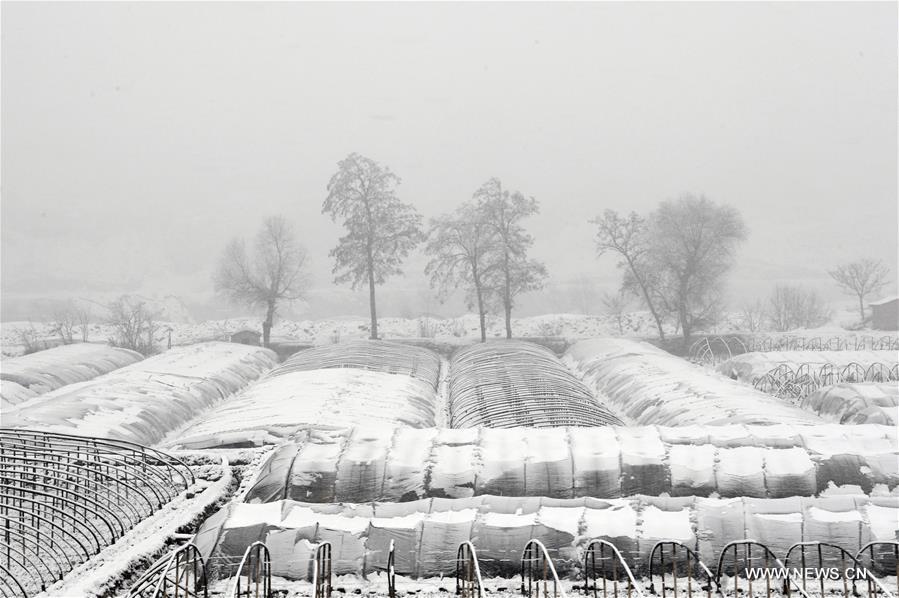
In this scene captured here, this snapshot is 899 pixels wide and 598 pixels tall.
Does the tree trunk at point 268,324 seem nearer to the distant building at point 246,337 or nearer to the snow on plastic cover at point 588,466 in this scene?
the distant building at point 246,337

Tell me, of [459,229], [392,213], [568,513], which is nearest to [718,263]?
[459,229]

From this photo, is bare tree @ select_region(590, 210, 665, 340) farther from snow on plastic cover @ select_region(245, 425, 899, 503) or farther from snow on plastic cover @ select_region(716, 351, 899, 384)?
snow on plastic cover @ select_region(245, 425, 899, 503)

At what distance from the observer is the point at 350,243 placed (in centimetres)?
4131

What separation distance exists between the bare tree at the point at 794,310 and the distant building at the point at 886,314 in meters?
6.04

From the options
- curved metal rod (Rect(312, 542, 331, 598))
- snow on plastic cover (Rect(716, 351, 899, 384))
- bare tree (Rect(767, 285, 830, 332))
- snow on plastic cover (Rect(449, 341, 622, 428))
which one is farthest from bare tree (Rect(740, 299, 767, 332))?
curved metal rod (Rect(312, 542, 331, 598))

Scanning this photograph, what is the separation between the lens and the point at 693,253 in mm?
43938

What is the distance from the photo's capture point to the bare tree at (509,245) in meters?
41.8

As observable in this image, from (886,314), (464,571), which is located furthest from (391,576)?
(886,314)

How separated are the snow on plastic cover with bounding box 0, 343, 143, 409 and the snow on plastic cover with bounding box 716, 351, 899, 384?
2863 cm

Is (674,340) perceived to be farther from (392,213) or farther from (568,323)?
(392,213)

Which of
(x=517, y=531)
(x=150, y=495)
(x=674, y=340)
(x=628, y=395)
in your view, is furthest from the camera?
(x=674, y=340)

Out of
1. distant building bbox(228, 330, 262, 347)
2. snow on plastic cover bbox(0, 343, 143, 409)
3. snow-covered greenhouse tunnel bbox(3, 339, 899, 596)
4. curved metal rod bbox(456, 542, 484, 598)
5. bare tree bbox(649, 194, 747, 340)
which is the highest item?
bare tree bbox(649, 194, 747, 340)

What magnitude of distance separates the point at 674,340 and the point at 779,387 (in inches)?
654

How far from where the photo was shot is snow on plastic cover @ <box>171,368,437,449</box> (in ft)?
59.1
